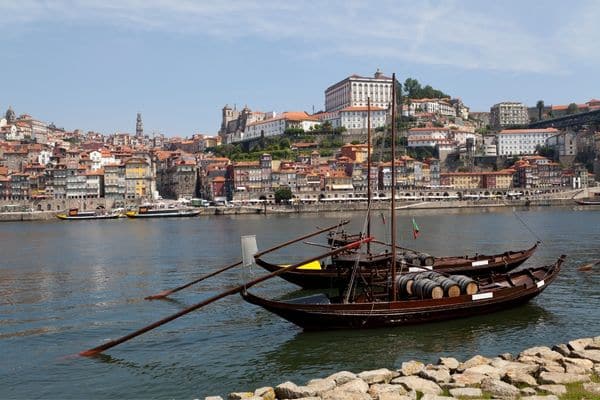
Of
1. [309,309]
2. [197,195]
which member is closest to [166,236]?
[309,309]

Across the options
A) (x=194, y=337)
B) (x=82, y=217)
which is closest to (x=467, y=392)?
(x=194, y=337)

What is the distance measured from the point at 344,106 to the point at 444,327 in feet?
416

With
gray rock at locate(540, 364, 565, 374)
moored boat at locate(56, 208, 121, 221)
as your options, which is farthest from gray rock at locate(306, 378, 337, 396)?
moored boat at locate(56, 208, 121, 221)

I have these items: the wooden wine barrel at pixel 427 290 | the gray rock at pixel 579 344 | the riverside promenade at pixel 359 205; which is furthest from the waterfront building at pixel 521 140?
the gray rock at pixel 579 344

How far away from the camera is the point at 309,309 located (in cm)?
1545

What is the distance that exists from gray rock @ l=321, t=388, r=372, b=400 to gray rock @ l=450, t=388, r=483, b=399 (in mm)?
1301

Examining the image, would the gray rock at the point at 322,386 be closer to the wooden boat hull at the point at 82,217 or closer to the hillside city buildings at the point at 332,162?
the hillside city buildings at the point at 332,162

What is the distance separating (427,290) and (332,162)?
3792 inches

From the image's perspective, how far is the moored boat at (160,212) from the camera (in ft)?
306

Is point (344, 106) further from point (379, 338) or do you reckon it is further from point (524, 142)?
point (379, 338)

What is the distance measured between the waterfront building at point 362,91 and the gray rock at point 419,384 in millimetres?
128384

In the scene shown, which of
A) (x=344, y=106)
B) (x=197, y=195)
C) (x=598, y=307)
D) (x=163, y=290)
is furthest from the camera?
(x=344, y=106)

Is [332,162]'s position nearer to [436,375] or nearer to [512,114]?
[512,114]

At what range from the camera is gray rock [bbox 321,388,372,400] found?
9.49 metres
